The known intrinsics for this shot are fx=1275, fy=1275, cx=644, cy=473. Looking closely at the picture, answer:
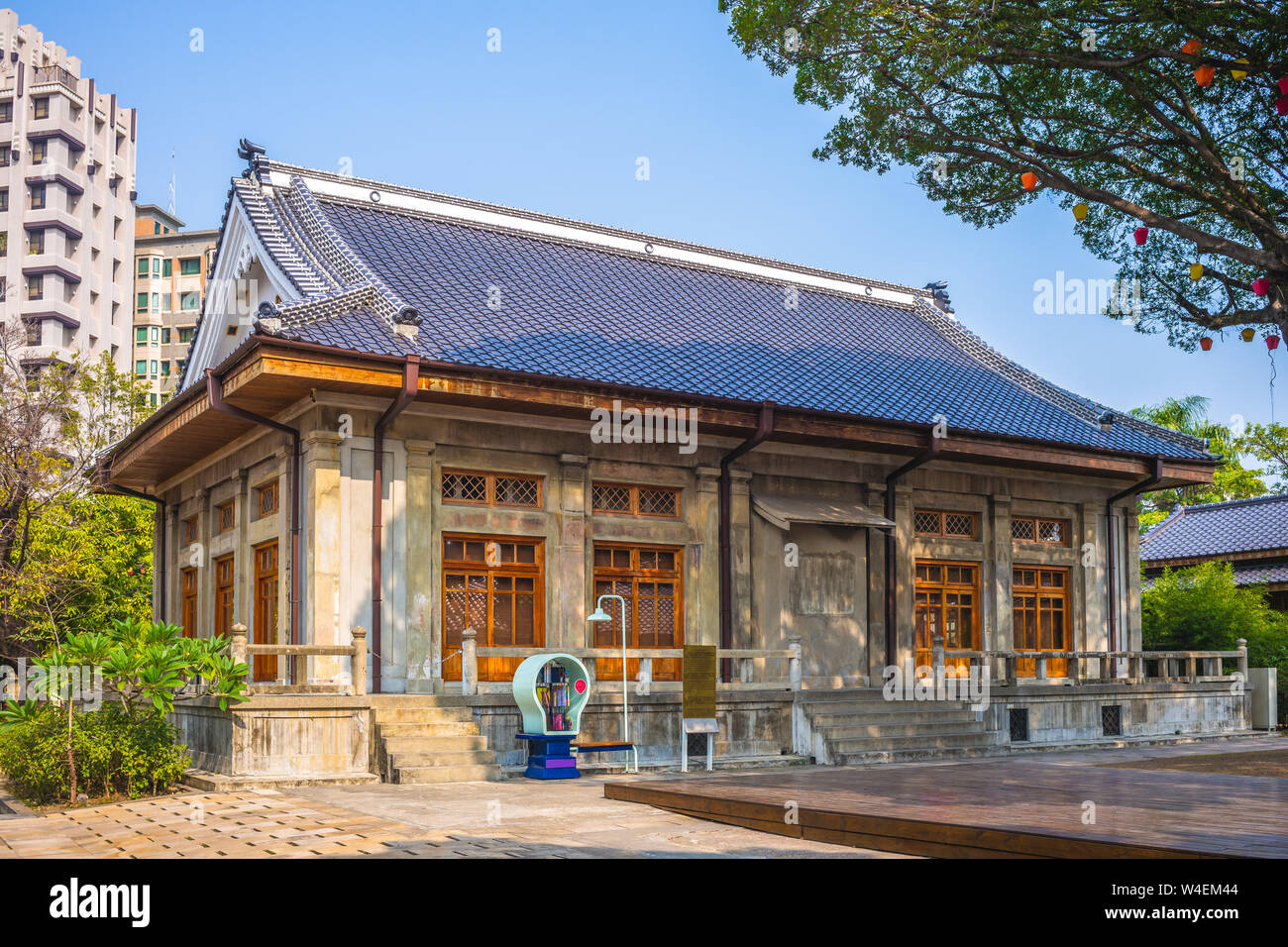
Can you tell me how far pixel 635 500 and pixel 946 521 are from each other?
662 cm

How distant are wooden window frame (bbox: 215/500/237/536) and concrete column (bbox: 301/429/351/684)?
4156 millimetres

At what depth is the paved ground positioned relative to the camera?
952 centimetres

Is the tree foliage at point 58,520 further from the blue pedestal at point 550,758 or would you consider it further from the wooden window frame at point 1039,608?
the wooden window frame at point 1039,608

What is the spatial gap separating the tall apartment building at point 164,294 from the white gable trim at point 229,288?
6049 cm

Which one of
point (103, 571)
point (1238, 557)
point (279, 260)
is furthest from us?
point (1238, 557)

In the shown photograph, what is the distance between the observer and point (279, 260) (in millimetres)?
20062

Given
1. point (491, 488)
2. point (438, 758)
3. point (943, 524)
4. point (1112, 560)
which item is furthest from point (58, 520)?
point (1112, 560)

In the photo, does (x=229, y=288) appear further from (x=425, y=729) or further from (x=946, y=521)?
(x=946, y=521)

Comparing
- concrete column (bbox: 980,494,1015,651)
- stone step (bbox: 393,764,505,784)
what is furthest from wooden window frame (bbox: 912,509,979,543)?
stone step (bbox: 393,764,505,784)

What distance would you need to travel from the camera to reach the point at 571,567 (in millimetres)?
19203

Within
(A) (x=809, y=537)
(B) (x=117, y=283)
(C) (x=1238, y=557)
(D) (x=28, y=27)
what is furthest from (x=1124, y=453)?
(D) (x=28, y=27)

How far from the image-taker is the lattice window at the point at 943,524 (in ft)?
75.9
